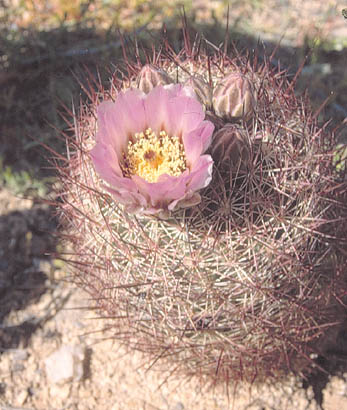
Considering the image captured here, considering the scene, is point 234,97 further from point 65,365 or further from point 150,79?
point 65,365

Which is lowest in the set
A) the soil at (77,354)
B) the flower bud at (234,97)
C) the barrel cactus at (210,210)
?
the soil at (77,354)

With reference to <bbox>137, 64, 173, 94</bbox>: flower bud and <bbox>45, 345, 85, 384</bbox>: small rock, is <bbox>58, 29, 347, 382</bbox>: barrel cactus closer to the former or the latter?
<bbox>137, 64, 173, 94</bbox>: flower bud

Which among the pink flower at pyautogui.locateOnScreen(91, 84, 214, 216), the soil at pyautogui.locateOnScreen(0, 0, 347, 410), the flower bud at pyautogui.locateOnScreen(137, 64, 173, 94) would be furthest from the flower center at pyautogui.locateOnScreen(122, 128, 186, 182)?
the soil at pyautogui.locateOnScreen(0, 0, 347, 410)

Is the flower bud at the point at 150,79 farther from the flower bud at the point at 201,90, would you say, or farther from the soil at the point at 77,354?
the soil at the point at 77,354

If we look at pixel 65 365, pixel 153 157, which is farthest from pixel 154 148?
pixel 65 365

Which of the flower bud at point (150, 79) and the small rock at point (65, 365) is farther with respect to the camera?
the small rock at point (65, 365)

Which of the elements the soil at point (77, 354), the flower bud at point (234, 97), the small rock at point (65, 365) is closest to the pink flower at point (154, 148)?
the flower bud at point (234, 97)

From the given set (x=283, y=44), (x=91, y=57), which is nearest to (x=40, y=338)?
(x=91, y=57)

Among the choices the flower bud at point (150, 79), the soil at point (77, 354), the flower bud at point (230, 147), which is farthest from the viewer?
the soil at point (77, 354)
